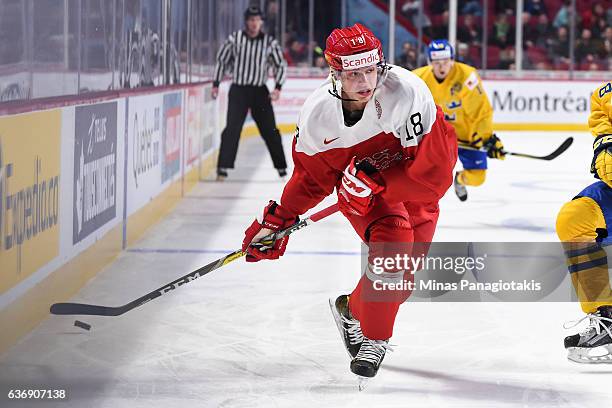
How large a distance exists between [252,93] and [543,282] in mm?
4560

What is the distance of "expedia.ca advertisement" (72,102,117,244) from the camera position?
3.67m

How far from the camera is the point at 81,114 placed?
374cm

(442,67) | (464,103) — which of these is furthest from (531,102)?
(442,67)

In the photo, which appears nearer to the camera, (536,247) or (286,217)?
(286,217)

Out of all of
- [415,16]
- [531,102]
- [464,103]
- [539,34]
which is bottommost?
[531,102]

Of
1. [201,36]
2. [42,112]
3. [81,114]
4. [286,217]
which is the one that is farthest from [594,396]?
[201,36]

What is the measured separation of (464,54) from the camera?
43.7 feet

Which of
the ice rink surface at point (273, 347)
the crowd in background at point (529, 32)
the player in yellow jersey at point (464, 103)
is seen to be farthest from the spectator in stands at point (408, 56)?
the ice rink surface at point (273, 347)

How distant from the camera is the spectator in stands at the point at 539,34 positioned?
1353 cm

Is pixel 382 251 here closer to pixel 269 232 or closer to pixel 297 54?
pixel 269 232

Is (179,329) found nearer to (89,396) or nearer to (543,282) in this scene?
(89,396)

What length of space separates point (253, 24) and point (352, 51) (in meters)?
5.60

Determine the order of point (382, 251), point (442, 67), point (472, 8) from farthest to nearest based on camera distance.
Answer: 1. point (472, 8)
2. point (442, 67)
3. point (382, 251)

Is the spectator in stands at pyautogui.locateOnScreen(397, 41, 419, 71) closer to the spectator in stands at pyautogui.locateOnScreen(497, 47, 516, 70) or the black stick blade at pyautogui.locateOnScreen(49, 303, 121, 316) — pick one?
the spectator in stands at pyautogui.locateOnScreen(497, 47, 516, 70)
